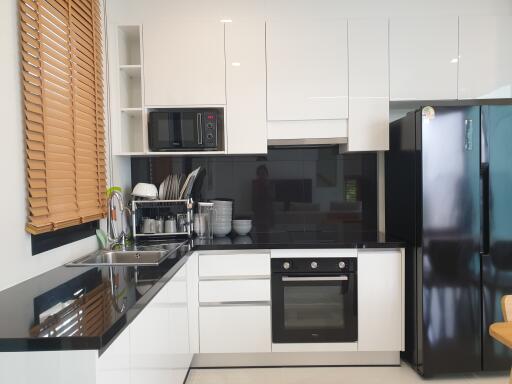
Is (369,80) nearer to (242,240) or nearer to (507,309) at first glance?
(242,240)

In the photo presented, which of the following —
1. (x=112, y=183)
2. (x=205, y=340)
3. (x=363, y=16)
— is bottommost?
(x=205, y=340)

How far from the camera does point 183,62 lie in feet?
8.75

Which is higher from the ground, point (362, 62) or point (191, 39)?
point (191, 39)

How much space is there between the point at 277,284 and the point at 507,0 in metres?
2.74

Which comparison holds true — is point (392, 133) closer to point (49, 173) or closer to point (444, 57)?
point (444, 57)

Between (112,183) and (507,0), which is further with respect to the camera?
(507,0)

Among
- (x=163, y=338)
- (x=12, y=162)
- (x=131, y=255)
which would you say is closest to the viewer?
(x=12, y=162)

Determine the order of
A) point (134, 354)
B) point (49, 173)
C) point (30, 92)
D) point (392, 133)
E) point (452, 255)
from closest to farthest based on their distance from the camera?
1. point (134, 354)
2. point (30, 92)
3. point (49, 173)
4. point (452, 255)
5. point (392, 133)

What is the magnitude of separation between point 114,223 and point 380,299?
72.0 inches

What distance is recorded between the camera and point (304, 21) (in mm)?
2674

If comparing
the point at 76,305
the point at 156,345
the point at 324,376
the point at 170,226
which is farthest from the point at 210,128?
the point at 324,376

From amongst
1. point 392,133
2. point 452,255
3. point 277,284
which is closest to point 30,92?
point 277,284

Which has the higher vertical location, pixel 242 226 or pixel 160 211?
pixel 160 211

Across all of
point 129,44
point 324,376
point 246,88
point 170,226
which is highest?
point 129,44
